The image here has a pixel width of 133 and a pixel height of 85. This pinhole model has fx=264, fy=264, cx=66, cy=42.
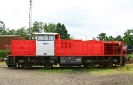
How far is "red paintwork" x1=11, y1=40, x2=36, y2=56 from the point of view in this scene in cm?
2320

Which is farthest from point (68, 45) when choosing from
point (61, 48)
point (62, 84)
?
point (62, 84)

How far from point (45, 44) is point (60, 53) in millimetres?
1556

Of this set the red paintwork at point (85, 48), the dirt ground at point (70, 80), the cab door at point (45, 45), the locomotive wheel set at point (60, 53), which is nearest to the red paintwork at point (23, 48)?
the locomotive wheel set at point (60, 53)

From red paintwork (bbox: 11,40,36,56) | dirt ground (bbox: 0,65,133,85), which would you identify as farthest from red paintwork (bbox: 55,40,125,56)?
dirt ground (bbox: 0,65,133,85)

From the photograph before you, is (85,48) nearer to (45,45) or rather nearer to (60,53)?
(60,53)

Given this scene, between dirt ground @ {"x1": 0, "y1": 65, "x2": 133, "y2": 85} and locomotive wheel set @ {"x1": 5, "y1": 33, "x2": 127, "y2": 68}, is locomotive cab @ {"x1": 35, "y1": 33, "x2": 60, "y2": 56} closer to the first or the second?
locomotive wheel set @ {"x1": 5, "y1": 33, "x2": 127, "y2": 68}

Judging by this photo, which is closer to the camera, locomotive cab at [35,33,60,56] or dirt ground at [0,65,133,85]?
dirt ground at [0,65,133,85]

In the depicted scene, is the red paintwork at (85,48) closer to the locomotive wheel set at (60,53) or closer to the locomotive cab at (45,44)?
the locomotive wheel set at (60,53)

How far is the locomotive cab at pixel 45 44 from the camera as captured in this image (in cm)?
2286

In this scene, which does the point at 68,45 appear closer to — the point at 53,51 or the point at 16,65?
the point at 53,51

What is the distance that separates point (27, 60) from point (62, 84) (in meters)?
10.7

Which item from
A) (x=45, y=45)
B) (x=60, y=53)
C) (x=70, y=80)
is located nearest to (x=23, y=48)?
(x=45, y=45)

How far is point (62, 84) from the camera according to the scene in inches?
513

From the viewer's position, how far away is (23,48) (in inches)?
919
